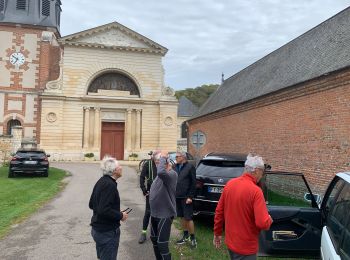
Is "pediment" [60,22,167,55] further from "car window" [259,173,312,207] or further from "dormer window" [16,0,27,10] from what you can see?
"car window" [259,173,312,207]

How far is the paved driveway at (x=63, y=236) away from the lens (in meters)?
7.00

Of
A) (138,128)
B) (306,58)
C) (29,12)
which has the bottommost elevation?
(138,128)

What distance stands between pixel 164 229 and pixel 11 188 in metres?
11.5

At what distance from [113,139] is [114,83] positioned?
5.10 m

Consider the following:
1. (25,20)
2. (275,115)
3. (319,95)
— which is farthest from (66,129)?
(319,95)

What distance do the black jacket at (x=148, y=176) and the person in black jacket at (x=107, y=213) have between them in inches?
110

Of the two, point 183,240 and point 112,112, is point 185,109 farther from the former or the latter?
→ point 183,240

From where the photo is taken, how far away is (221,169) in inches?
363

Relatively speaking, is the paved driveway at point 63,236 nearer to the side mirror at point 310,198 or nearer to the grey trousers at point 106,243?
the grey trousers at point 106,243

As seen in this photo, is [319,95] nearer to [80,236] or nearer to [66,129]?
[80,236]

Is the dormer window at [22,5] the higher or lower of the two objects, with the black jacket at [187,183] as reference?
higher

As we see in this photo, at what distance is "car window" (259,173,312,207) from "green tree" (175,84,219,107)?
226 feet

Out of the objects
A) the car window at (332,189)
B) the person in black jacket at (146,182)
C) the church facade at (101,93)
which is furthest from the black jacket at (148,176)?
the church facade at (101,93)

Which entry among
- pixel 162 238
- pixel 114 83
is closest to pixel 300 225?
pixel 162 238
